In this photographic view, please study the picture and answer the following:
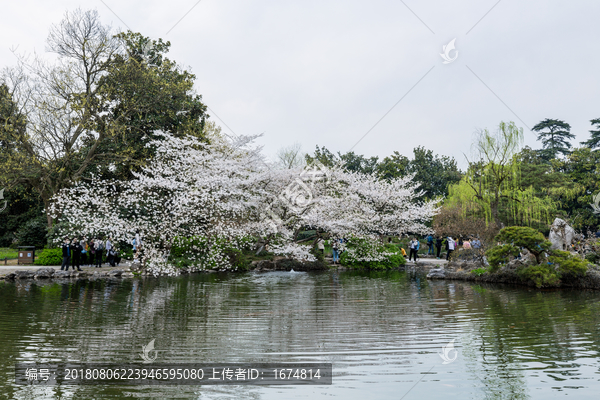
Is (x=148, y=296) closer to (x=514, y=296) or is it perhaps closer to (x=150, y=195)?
(x=150, y=195)

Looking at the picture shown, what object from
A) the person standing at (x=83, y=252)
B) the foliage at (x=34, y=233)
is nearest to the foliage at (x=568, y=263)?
the person standing at (x=83, y=252)

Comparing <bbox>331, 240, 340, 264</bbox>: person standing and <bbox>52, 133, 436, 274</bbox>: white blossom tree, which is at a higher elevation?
<bbox>52, 133, 436, 274</bbox>: white blossom tree

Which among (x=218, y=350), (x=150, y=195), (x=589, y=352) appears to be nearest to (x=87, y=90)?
(x=150, y=195)

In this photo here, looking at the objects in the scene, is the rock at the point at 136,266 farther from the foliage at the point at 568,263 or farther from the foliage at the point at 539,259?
the foliage at the point at 568,263

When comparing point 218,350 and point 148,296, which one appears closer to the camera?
point 218,350

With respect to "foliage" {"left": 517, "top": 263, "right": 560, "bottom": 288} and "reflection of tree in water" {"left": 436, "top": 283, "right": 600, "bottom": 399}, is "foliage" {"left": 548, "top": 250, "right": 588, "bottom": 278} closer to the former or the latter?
"foliage" {"left": 517, "top": 263, "right": 560, "bottom": 288}

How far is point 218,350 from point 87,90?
17.7 metres

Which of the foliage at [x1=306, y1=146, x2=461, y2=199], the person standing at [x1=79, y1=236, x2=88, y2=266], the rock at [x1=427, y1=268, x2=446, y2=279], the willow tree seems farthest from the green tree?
the person standing at [x1=79, y1=236, x2=88, y2=266]

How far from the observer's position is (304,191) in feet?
70.1

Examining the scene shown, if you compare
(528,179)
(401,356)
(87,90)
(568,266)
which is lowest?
(401,356)

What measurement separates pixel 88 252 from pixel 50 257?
162 cm

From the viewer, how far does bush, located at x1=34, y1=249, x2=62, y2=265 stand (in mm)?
19109

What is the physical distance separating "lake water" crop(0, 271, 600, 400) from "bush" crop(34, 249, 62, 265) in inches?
319

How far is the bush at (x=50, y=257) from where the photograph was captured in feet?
62.7
